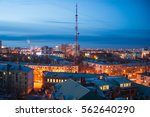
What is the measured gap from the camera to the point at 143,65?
29609mm

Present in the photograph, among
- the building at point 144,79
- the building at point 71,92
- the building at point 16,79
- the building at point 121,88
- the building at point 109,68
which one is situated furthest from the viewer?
the building at point 109,68

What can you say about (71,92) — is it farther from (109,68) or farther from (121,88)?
(109,68)

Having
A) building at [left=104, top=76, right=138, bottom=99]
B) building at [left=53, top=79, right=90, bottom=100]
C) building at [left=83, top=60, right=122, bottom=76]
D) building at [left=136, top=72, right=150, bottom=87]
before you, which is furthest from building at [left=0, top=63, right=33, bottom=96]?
building at [left=83, top=60, right=122, bottom=76]

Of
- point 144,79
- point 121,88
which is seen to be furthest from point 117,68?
point 121,88

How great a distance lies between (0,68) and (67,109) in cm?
1302

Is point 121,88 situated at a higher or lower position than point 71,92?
lower

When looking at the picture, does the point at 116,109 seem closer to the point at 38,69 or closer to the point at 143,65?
the point at 38,69

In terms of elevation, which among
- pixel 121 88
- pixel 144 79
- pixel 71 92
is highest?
pixel 71 92

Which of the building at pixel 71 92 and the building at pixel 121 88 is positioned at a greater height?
the building at pixel 71 92

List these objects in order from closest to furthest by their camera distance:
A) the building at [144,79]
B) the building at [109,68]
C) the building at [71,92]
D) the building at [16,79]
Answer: the building at [71,92], the building at [16,79], the building at [144,79], the building at [109,68]

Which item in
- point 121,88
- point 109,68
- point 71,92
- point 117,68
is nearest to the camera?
point 71,92

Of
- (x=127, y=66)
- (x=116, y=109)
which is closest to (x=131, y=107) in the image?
(x=116, y=109)

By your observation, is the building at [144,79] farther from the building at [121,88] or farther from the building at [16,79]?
the building at [16,79]

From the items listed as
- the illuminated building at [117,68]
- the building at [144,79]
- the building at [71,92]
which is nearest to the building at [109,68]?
the illuminated building at [117,68]
